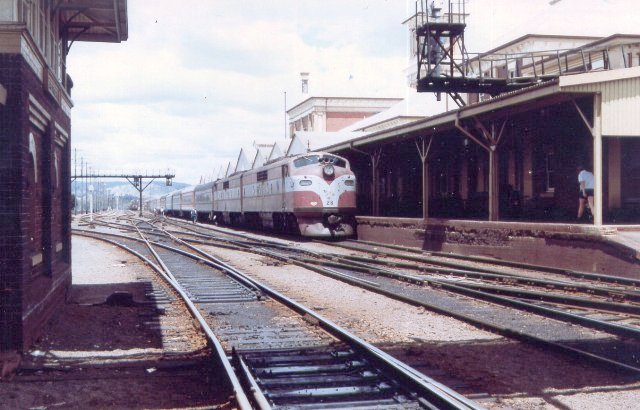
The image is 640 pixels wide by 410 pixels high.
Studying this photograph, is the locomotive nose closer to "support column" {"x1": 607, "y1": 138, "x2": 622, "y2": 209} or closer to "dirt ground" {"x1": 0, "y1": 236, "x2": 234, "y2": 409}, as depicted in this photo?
"support column" {"x1": 607, "y1": 138, "x2": 622, "y2": 209}

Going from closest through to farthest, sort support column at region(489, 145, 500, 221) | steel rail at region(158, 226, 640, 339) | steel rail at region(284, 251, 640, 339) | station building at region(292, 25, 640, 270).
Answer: steel rail at region(284, 251, 640, 339) < steel rail at region(158, 226, 640, 339) < station building at region(292, 25, 640, 270) < support column at region(489, 145, 500, 221)

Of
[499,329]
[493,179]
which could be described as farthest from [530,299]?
[493,179]

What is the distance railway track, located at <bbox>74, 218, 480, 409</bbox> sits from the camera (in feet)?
17.5

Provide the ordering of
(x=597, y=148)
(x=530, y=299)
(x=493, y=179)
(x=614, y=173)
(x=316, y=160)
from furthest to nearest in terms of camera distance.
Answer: (x=316, y=160) < (x=614, y=173) < (x=493, y=179) < (x=597, y=148) < (x=530, y=299)

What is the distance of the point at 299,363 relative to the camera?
6594mm

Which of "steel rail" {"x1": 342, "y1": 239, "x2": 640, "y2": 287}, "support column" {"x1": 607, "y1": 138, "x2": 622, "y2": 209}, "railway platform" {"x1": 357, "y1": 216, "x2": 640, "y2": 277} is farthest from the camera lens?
"support column" {"x1": 607, "y1": 138, "x2": 622, "y2": 209}

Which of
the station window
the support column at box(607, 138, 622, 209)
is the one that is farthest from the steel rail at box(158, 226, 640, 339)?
the station window

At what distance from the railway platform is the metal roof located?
9681mm

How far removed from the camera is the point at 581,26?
28594 mm

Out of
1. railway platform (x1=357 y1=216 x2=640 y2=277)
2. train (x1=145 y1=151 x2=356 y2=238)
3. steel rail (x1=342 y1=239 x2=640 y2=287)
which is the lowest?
steel rail (x1=342 y1=239 x2=640 y2=287)

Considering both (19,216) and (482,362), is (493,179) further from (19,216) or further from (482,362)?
(19,216)

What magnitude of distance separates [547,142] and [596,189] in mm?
6958

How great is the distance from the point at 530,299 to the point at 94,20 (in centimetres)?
830

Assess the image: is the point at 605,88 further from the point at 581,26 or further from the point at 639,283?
the point at 581,26
